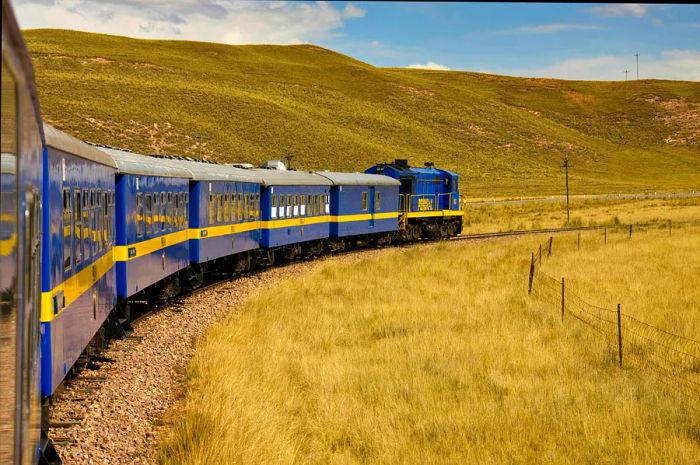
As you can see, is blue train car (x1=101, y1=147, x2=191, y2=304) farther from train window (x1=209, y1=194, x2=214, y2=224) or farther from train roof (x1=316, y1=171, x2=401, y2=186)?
train roof (x1=316, y1=171, x2=401, y2=186)

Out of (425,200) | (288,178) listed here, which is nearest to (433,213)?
(425,200)

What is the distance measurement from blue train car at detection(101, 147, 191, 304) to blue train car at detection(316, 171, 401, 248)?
13.0 meters

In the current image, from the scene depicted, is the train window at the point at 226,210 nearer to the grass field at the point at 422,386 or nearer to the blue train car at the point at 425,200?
the grass field at the point at 422,386

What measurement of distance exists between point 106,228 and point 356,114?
383ft

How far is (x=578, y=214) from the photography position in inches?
2633

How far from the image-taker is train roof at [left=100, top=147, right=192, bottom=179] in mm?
13695

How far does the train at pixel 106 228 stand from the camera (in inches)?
143

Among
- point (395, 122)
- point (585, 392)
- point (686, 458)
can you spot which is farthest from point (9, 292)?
point (395, 122)

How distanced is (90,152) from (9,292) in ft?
23.1

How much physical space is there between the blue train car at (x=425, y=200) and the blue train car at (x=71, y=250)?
89.0 ft

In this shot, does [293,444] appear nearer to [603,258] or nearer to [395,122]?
[603,258]

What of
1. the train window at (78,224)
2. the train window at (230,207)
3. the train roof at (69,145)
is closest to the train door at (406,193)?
the train window at (230,207)

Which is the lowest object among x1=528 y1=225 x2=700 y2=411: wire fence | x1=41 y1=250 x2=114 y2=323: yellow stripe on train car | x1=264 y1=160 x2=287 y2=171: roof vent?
x1=528 y1=225 x2=700 y2=411: wire fence

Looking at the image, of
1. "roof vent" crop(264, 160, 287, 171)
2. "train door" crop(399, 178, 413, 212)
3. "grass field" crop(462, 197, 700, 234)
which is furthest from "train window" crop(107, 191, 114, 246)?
"grass field" crop(462, 197, 700, 234)
